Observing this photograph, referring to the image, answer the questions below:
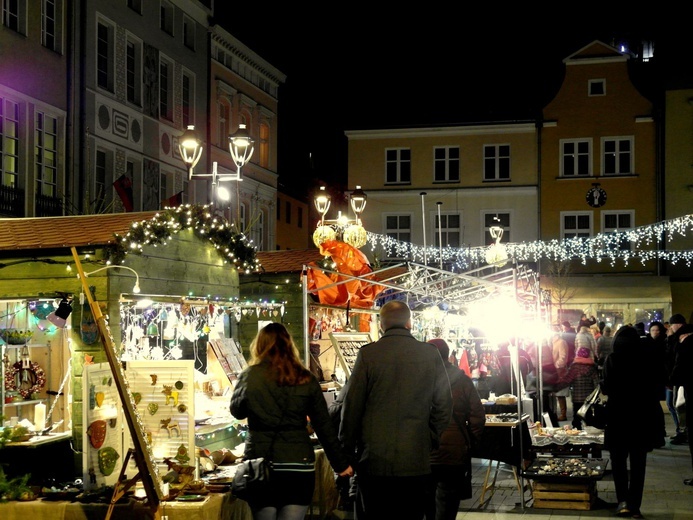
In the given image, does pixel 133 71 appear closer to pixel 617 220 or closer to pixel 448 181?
pixel 448 181

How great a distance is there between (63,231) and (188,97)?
19.4 m

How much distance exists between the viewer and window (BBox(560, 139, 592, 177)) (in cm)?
3812

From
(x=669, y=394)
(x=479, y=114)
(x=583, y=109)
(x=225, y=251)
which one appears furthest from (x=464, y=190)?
(x=225, y=251)

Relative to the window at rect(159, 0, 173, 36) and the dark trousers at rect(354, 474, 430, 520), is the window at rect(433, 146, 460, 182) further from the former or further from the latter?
the dark trousers at rect(354, 474, 430, 520)

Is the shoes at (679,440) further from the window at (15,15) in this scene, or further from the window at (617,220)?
the window at (617,220)

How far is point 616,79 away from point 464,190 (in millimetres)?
7330

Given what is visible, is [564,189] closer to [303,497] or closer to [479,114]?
[479,114]

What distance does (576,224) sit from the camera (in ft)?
126

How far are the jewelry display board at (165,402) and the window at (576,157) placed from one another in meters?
31.9

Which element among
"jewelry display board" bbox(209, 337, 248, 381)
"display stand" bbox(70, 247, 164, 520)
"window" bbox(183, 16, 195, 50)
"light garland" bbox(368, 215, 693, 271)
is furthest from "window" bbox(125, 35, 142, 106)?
"display stand" bbox(70, 247, 164, 520)

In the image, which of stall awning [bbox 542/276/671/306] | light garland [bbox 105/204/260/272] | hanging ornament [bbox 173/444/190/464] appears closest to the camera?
hanging ornament [bbox 173/444/190/464]

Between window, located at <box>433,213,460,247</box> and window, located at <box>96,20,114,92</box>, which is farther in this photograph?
window, located at <box>433,213,460,247</box>

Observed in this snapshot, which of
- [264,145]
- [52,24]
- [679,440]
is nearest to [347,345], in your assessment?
[679,440]

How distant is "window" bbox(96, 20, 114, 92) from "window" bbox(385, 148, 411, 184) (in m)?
18.7
